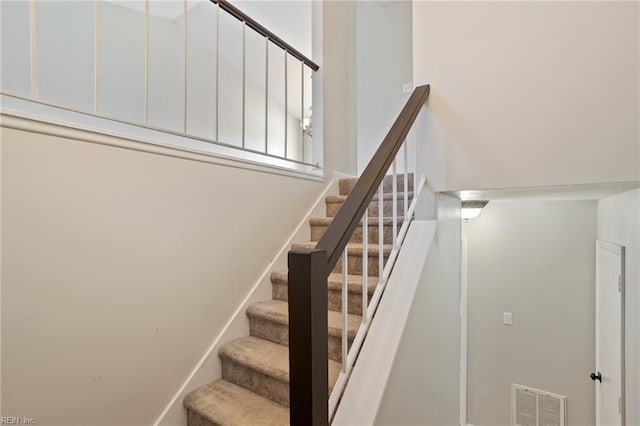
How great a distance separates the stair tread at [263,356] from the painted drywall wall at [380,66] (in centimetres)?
251

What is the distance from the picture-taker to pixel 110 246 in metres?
1.30

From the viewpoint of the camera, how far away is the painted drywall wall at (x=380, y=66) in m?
3.60

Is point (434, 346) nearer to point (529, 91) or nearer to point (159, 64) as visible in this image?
point (529, 91)

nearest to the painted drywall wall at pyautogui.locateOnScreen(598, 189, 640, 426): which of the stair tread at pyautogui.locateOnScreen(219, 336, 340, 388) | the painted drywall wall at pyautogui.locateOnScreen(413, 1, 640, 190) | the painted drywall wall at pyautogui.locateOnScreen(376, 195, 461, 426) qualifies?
the painted drywall wall at pyautogui.locateOnScreen(413, 1, 640, 190)

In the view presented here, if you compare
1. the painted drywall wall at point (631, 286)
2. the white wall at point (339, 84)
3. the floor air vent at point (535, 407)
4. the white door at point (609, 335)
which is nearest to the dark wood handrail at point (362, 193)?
the white wall at point (339, 84)

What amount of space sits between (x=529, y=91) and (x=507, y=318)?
2.58 metres

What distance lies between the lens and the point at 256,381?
155 centimetres

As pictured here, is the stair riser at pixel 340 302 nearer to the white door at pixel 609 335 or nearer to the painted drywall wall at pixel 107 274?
the painted drywall wall at pixel 107 274

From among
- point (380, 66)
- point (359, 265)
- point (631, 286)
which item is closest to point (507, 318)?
point (631, 286)

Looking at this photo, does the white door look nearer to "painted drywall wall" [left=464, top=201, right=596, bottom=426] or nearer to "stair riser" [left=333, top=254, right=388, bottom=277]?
"painted drywall wall" [left=464, top=201, right=596, bottom=426]

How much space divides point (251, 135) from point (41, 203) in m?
3.39

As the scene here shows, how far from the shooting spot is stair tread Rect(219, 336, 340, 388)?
1.42m

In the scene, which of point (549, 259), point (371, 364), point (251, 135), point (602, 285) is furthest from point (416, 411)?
point (251, 135)

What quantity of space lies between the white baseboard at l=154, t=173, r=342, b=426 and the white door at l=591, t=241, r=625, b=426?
203 centimetres
